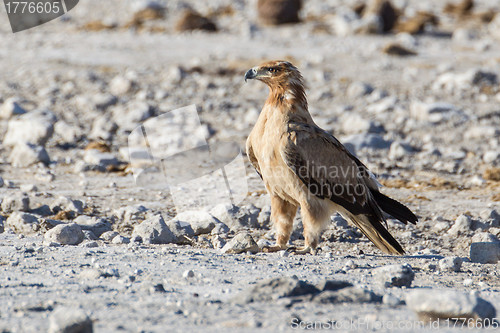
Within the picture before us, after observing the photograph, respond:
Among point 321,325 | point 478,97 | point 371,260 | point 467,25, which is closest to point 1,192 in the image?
point 371,260

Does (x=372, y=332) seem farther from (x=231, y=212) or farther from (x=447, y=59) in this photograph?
(x=447, y=59)

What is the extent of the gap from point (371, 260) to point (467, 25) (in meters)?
14.9

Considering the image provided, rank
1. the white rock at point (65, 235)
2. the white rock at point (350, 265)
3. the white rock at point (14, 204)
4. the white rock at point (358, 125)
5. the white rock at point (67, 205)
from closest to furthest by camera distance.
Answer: the white rock at point (350, 265)
the white rock at point (65, 235)
the white rock at point (14, 204)
the white rock at point (67, 205)
the white rock at point (358, 125)

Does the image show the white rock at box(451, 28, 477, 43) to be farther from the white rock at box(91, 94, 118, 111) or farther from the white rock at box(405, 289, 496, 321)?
the white rock at box(405, 289, 496, 321)

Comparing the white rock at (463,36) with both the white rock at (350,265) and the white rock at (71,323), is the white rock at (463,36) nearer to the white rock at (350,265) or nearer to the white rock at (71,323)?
the white rock at (350,265)

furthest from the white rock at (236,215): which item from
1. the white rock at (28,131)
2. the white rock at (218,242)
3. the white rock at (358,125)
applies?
the white rock at (358,125)

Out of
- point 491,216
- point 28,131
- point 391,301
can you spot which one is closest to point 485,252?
point 491,216

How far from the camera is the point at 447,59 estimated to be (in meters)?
16.3

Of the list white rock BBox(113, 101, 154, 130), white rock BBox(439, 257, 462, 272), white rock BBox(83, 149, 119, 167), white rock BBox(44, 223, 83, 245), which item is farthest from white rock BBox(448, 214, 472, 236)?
white rock BBox(113, 101, 154, 130)

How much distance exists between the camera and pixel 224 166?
9969 mm

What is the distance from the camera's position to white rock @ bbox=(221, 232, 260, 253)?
638cm

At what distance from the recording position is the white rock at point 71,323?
379cm

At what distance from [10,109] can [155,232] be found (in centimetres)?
655

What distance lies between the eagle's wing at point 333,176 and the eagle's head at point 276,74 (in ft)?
1.74
